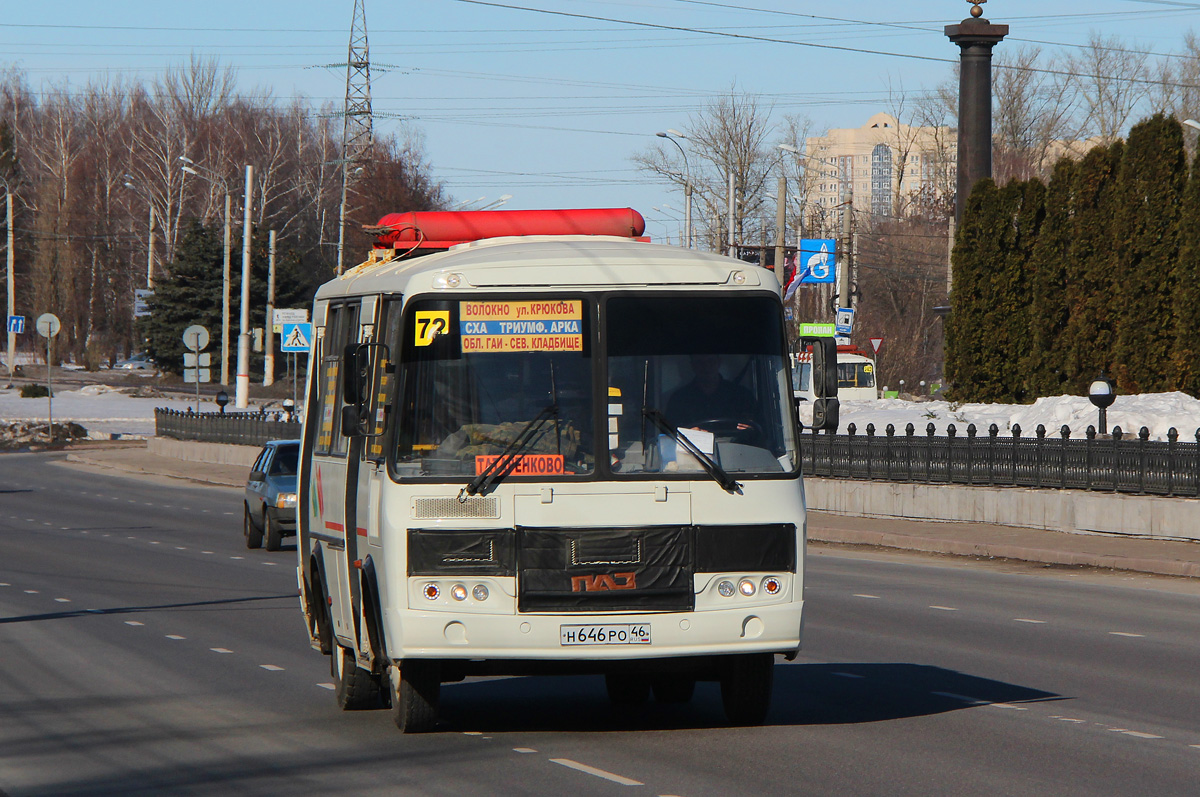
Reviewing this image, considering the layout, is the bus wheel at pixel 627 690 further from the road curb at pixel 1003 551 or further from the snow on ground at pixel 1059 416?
the snow on ground at pixel 1059 416

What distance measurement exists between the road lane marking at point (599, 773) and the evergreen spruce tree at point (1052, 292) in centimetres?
2861

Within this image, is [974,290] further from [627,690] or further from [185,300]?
[185,300]

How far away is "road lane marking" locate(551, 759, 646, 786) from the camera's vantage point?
7.41m

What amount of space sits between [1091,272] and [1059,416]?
514cm

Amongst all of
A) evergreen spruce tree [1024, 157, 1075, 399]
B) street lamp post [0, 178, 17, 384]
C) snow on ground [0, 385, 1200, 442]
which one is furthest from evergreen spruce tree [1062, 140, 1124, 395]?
street lamp post [0, 178, 17, 384]

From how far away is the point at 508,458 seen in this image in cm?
824

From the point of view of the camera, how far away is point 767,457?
27.9 feet

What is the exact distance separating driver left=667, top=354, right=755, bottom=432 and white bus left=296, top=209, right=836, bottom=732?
0.4 inches

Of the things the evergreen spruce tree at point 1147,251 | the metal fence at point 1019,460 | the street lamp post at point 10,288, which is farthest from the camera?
the street lamp post at point 10,288

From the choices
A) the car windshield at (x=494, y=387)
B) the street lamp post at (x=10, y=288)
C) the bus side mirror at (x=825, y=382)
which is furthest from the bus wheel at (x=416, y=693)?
the street lamp post at (x=10, y=288)

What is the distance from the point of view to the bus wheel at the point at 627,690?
980 cm

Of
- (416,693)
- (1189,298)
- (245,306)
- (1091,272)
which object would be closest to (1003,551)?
(1189,298)

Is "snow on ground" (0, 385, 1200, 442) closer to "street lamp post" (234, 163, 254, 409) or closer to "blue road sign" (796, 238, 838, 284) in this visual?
"blue road sign" (796, 238, 838, 284)

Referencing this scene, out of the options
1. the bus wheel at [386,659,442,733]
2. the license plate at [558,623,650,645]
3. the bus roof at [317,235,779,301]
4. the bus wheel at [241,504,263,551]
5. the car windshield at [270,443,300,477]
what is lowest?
the bus wheel at [241,504,263,551]
